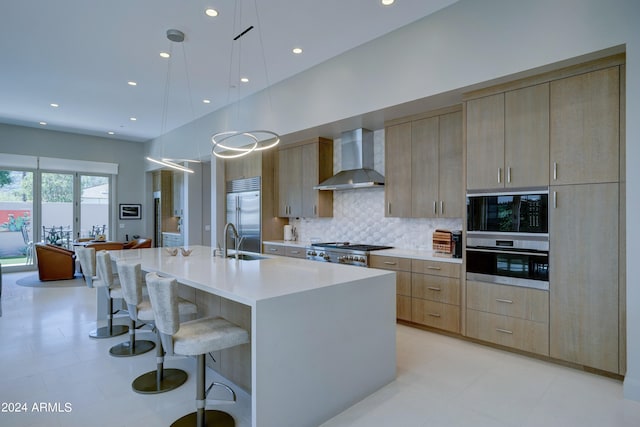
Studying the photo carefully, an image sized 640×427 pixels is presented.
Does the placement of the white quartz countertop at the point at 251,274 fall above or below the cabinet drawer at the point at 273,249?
above

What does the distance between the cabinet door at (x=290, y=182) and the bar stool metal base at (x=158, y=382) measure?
3307 millimetres

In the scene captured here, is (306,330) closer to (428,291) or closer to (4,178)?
(428,291)

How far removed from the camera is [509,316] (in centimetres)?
320

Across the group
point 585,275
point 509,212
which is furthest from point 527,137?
point 585,275

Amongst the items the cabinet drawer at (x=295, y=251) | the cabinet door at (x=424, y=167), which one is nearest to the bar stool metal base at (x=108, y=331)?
the cabinet drawer at (x=295, y=251)

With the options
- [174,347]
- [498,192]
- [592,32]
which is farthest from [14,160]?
[592,32]

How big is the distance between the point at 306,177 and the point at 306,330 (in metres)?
3.75

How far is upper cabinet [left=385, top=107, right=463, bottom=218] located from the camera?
3.90 metres

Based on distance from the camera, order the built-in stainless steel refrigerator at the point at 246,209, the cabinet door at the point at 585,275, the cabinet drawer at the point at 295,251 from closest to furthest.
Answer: the cabinet door at the point at 585,275 → the cabinet drawer at the point at 295,251 → the built-in stainless steel refrigerator at the point at 246,209

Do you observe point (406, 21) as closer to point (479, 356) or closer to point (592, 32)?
point (592, 32)

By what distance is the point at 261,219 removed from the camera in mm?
5961

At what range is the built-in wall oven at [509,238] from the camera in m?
3.03

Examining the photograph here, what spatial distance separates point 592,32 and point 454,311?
9.04ft

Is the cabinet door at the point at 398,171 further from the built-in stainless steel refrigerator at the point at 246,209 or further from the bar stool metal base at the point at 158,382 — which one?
the bar stool metal base at the point at 158,382
